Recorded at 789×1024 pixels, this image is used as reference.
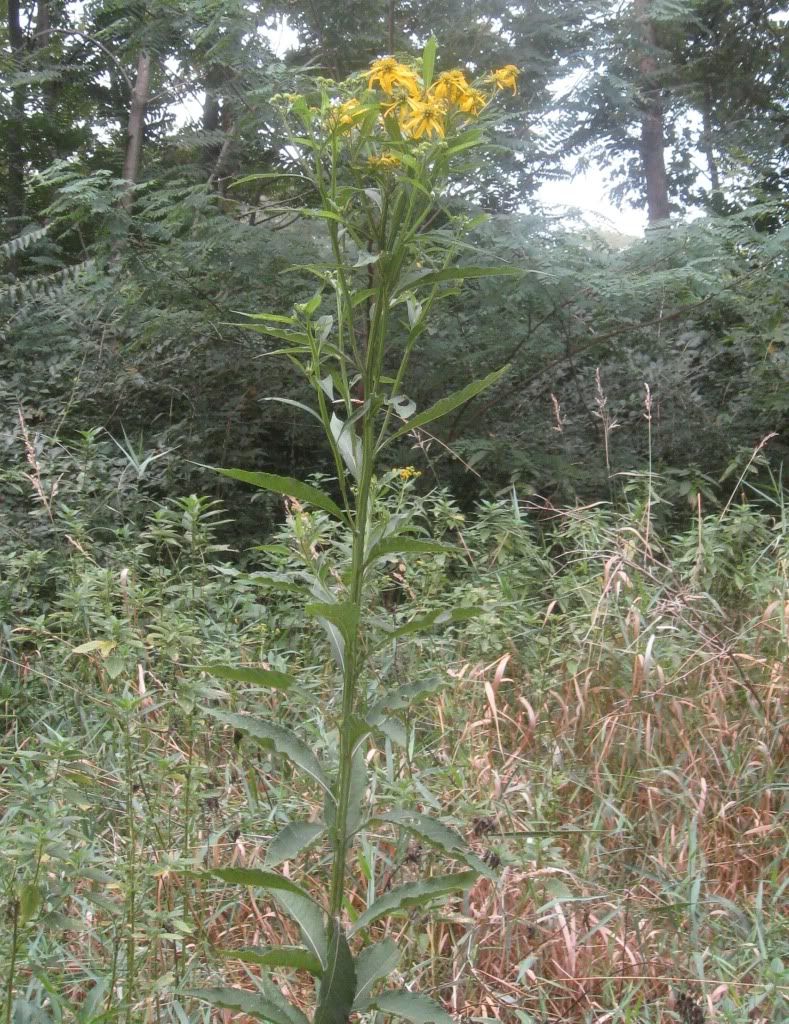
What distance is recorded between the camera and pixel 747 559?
3605 mm

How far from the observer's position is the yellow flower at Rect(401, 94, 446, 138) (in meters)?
1.34

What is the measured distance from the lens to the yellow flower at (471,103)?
138cm

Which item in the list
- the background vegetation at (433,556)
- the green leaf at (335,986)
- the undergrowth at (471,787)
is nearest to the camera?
the green leaf at (335,986)

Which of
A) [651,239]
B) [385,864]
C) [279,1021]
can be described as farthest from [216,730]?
[651,239]

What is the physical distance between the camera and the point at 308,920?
57.0 inches

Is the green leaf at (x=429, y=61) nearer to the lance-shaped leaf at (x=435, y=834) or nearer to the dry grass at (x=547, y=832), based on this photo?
the lance-shaped leaf at (x=435, y=834)

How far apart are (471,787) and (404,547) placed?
1.23m

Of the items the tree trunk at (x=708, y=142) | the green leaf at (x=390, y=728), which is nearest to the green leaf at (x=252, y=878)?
the green leaf at (x=390, y=728)

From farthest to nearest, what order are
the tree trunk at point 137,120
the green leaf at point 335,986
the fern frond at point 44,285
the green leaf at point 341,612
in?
the tree trunk at point 137,120 → the fern frond at point 44,285 → the green leaf at point 335,986 → the green leaf at point 341,612

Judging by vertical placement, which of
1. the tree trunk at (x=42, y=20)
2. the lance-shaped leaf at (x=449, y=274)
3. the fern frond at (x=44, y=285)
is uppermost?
the tree trunk at (x=42, y=20)

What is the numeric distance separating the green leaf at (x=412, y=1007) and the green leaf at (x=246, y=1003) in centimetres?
14

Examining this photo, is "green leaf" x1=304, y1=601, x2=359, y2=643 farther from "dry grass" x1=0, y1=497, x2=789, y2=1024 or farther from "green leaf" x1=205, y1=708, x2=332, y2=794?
"dry grass" x1=0, y1=497, x2=789, y2=1024

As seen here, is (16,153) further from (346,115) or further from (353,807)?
(353,807)

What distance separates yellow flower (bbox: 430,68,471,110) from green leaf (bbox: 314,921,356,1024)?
125 centimetres
